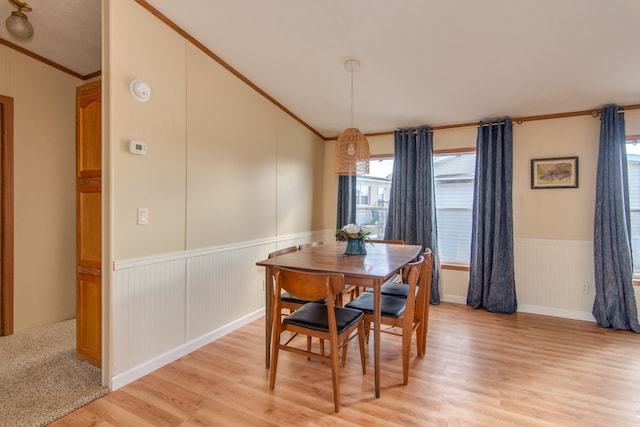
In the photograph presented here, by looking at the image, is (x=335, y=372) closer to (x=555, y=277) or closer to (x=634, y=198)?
(x=555, y=277)

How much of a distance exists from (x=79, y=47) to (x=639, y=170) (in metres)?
5.72

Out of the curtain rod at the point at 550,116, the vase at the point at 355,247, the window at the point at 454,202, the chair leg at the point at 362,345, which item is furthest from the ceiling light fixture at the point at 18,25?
the window at the point at 454,202

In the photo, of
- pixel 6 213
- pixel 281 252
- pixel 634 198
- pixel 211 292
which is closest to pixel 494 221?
pixel 634 198

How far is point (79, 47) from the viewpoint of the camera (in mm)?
3074

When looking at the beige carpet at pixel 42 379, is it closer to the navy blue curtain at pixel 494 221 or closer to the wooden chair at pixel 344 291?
the wooden chair at pixel 344 291

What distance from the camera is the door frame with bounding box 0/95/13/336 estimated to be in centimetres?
299

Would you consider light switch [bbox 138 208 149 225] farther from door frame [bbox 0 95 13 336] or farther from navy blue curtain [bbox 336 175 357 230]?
navy blue curtain [bbox 336 175 357 230]

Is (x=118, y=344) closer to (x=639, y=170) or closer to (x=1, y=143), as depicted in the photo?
(x=1, y=143)

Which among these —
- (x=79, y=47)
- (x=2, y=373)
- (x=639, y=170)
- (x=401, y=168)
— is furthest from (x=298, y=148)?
(x=639, y=170)

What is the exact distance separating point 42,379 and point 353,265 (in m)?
2.36

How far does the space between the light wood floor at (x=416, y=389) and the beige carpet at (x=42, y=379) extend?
0.14 m

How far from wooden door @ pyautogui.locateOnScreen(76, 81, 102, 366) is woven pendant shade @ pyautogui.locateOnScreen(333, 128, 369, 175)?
1947 mm

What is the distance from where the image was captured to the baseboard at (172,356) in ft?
7.65

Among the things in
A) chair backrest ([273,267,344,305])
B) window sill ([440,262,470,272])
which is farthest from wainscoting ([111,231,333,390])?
window sill ([440,262,470,272])
